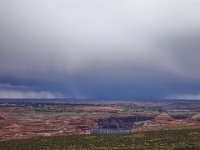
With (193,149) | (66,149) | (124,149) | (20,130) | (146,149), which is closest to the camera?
(193,149)

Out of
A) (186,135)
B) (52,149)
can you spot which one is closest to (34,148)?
(52,149)

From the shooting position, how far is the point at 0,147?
80875 millimetres

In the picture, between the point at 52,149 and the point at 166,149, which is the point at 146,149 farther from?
the point at 52,149

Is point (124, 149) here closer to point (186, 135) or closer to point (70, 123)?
point (186, 135)

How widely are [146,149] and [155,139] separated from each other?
67.3 ft

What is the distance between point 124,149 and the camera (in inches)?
2482

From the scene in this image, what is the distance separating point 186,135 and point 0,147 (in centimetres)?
4122

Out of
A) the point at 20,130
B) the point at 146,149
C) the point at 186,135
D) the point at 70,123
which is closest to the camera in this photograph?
the point at 146,149

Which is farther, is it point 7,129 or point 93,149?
point 7,129

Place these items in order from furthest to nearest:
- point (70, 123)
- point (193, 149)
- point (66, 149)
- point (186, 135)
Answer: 1. point (70, 123)
2. point (186, 135)
3. point (66, 149)
4. point (193, 149)

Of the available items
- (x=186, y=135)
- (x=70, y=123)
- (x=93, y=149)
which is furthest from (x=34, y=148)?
(x=70, y=123)

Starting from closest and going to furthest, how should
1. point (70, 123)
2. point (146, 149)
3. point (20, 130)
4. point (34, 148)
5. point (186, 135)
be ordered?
point (146, 149)
point (34, 148)
point (186, 135)
point (20, 130)
point (70, 123)

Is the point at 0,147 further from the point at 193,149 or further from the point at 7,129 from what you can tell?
the point at 7,129

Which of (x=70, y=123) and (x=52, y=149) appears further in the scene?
(x=70, y=123)
